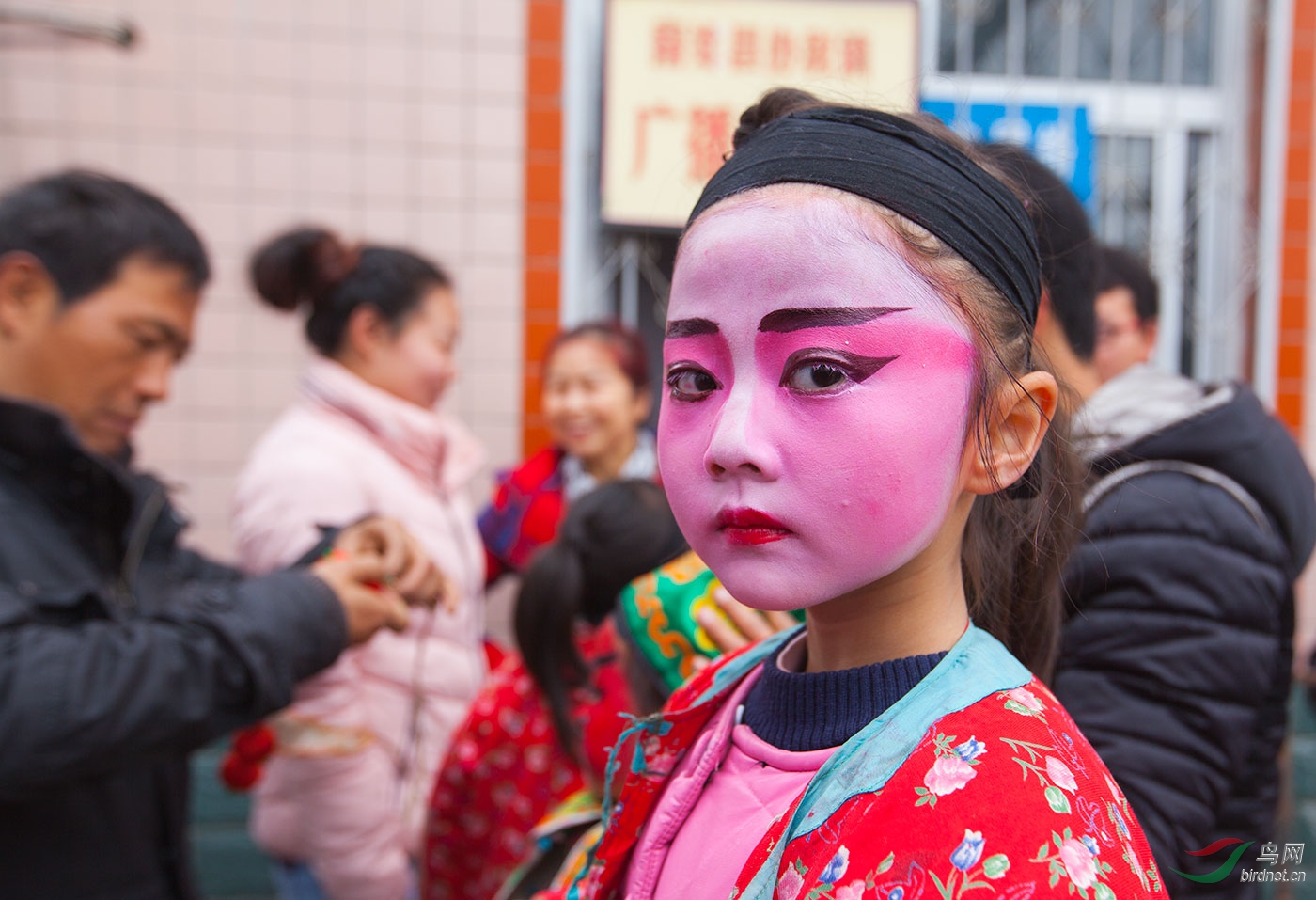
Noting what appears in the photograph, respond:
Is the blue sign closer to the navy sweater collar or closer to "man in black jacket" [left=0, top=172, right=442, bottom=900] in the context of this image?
"man in black jacket" [left=0, top=172, right=442, bottom=900]

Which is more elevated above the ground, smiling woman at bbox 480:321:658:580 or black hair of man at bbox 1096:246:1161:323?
black hair of man at bbox 1096:246:1161:323

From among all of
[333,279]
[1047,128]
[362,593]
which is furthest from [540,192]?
[362,593]

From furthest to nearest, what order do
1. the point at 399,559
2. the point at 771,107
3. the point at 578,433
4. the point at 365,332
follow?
the point at 578,433 → the point at 365,332 → the point at 399,559 → the point at 771,107

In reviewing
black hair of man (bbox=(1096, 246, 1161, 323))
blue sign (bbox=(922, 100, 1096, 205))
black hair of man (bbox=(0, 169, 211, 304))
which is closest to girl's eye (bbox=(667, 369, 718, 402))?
black hair of man (bbox=(0, 169, 211, 304))

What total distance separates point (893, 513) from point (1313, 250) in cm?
401

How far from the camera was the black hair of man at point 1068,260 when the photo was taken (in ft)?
4.49

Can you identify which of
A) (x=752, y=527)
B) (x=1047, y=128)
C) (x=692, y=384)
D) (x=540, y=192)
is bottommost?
(x=752, y=527)

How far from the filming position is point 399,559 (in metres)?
1.82

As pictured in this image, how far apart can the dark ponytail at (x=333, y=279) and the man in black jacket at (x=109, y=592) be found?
0.61 metres

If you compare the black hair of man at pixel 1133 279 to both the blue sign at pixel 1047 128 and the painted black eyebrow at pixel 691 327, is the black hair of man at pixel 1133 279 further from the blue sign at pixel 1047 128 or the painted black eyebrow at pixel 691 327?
the blue sign at pixel 1047 128

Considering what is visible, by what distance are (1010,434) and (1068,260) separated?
658 millimetres

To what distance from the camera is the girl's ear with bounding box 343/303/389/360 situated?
97.6 inches

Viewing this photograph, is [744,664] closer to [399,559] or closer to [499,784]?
[399,559]

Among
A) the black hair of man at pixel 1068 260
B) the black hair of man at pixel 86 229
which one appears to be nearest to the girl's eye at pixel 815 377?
the black hair of man at pixel 1068 260
